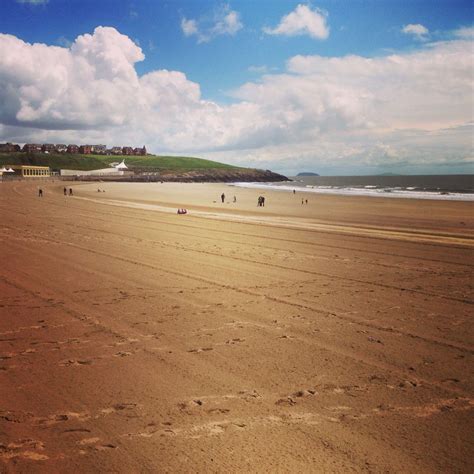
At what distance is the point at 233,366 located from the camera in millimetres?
5809

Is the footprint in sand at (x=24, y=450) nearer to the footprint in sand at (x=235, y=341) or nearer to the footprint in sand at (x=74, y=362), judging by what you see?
the footprint in sand at (x=74, y=362)

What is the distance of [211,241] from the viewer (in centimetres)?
1758

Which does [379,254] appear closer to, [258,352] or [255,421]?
[258,352]

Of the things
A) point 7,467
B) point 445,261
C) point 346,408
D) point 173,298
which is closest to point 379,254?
point 445,261

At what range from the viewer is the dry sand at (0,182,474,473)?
398 centimetres

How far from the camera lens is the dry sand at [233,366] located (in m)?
3.98

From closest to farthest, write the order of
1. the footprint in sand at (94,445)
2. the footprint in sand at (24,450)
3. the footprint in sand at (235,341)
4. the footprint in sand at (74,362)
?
the footprint in sand at (24,450)
the footprint in sand at (94,445)
the footprint in sand at (74,362)
the footprint in sand at (235,341)

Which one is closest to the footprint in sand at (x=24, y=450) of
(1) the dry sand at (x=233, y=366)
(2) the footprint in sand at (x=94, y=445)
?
(1) the dry sand at (x=233, y=366)

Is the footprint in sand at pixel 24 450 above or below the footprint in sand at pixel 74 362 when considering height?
below

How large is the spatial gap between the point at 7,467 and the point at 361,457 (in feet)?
10.2

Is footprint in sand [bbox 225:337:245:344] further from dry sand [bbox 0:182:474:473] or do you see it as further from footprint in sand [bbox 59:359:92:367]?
footprint in sand [bbox 59:359:92:367]

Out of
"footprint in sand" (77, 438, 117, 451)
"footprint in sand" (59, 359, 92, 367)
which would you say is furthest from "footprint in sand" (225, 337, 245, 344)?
"footprint in sand" (77, 438, 117, 451)

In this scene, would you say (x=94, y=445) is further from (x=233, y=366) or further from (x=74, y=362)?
(x=233, y=366)

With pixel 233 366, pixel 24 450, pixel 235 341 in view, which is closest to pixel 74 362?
pixel 24 450
